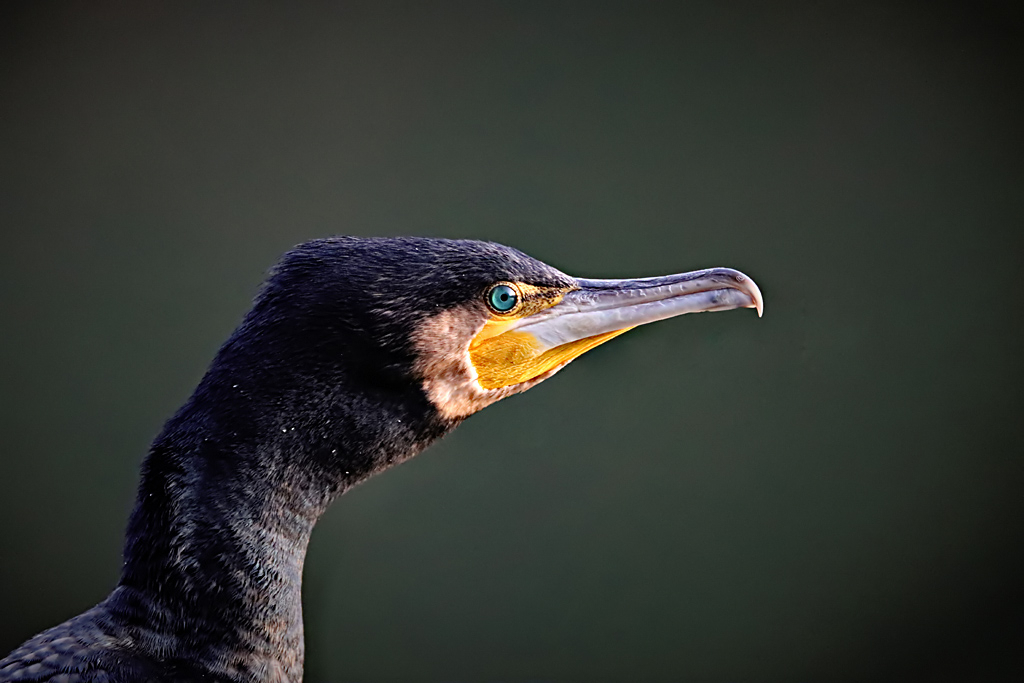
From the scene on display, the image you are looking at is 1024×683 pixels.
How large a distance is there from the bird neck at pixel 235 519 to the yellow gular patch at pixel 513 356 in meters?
0.18

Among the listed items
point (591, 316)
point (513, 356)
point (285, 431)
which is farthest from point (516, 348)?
point (285, 431)

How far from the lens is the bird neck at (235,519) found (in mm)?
1043

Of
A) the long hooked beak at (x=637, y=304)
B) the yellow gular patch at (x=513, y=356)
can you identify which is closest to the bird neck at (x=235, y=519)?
the yellow gular patch at (x=513, y=356)

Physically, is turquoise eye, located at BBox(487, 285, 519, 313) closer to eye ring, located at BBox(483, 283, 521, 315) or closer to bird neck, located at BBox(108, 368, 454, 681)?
eye ring, located at BBox(483, 283, 521, 315)

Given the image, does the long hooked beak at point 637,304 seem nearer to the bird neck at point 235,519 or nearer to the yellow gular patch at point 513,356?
the yellow gular patch at point 513,356

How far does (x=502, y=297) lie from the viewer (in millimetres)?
1247

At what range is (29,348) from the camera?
2832 mm

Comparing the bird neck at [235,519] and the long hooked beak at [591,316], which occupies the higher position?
the long hooked beak at [591,316]

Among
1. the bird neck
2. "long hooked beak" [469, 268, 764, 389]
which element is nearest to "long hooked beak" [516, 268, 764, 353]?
"long hooked beak" [469, 268, 764, 389]

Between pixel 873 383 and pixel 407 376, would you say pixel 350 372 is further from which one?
pixel 873 383

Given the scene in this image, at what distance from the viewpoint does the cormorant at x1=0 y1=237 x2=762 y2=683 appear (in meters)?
1.04

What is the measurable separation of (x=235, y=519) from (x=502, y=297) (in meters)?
Answer: 0.47

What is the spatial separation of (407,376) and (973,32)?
8.33ft

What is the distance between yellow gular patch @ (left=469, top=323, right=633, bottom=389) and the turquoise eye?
41 millimetres
